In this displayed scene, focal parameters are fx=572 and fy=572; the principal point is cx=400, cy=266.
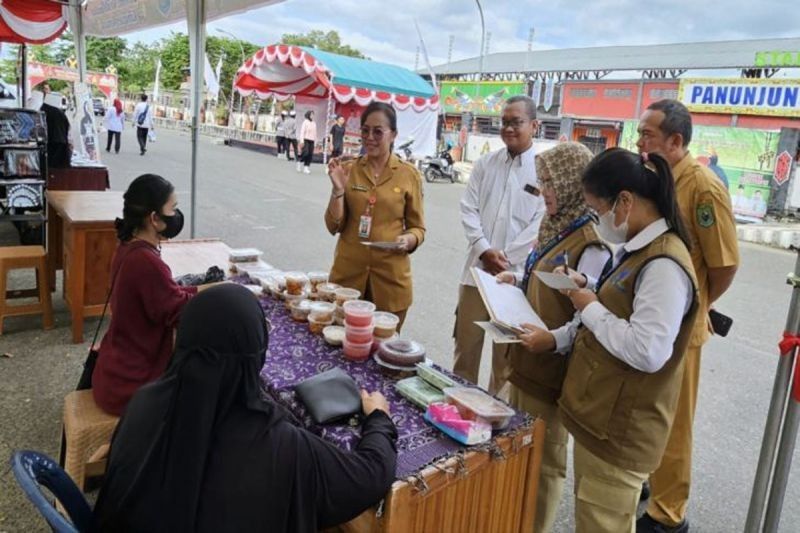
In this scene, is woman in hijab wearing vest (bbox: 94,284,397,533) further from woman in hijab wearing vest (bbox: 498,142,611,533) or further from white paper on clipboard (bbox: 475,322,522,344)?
woman in hijab wearing vest (bbox: 498,142,611,533)

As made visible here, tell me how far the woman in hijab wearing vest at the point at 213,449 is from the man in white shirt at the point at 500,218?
1832 millimetres

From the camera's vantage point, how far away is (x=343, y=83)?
17609 millimetres

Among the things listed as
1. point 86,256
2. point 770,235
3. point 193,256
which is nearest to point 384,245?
point 193,256

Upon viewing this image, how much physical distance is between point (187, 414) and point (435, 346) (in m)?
3.47

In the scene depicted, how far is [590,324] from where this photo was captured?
1.80m

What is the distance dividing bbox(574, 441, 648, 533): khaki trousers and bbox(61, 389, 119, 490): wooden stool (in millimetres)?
1877

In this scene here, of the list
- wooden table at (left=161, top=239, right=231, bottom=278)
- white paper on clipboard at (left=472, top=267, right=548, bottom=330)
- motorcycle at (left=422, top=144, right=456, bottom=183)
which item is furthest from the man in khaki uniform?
motorcycle at (left=422, top=144, right=456, bottom=183)

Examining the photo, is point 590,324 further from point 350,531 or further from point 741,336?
point 741,336

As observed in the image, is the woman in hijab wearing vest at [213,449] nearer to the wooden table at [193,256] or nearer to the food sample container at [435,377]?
the food sample container at [435,377]

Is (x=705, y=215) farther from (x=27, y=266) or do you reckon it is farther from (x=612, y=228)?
(x=27, y=266)

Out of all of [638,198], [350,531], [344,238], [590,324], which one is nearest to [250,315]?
[350,531]

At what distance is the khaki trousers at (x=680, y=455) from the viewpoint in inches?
96.1

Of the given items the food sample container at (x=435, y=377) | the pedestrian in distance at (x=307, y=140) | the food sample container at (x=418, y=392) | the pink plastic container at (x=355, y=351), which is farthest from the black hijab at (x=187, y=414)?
the pedestrian in distance at (x=307, y=140)

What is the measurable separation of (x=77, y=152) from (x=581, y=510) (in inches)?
329
